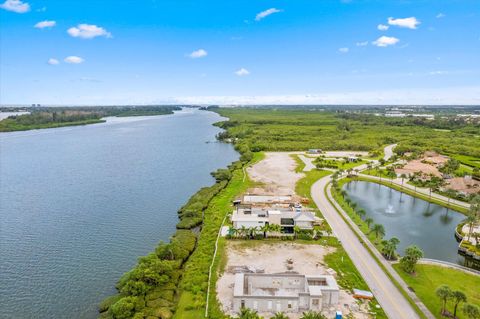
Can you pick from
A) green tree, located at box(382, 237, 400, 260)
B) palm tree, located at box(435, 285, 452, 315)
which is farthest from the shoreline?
green tree, located at box(382, 237, 400, 260)

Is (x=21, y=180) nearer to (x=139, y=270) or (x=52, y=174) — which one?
(x=52, y=174)

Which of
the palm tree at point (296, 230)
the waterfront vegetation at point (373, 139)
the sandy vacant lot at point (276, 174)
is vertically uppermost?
the waterfront vegetation at point (373, 139)

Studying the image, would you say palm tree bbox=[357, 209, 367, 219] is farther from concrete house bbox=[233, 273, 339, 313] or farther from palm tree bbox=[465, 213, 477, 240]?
concrete house bbox=[233, 273, 339, 313]

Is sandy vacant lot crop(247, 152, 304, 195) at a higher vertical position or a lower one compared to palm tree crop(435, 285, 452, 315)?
higher

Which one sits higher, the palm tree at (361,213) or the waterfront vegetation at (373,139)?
the waterfront vegetation at (373,139)

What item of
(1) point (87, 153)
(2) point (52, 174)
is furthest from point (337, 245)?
(1) point (87, 153)

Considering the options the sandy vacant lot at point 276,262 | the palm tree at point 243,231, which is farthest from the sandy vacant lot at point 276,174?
the sandy vacant lot at point 276,262

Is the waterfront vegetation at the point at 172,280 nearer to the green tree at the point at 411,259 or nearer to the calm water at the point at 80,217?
the calm water at the point at 80,217
